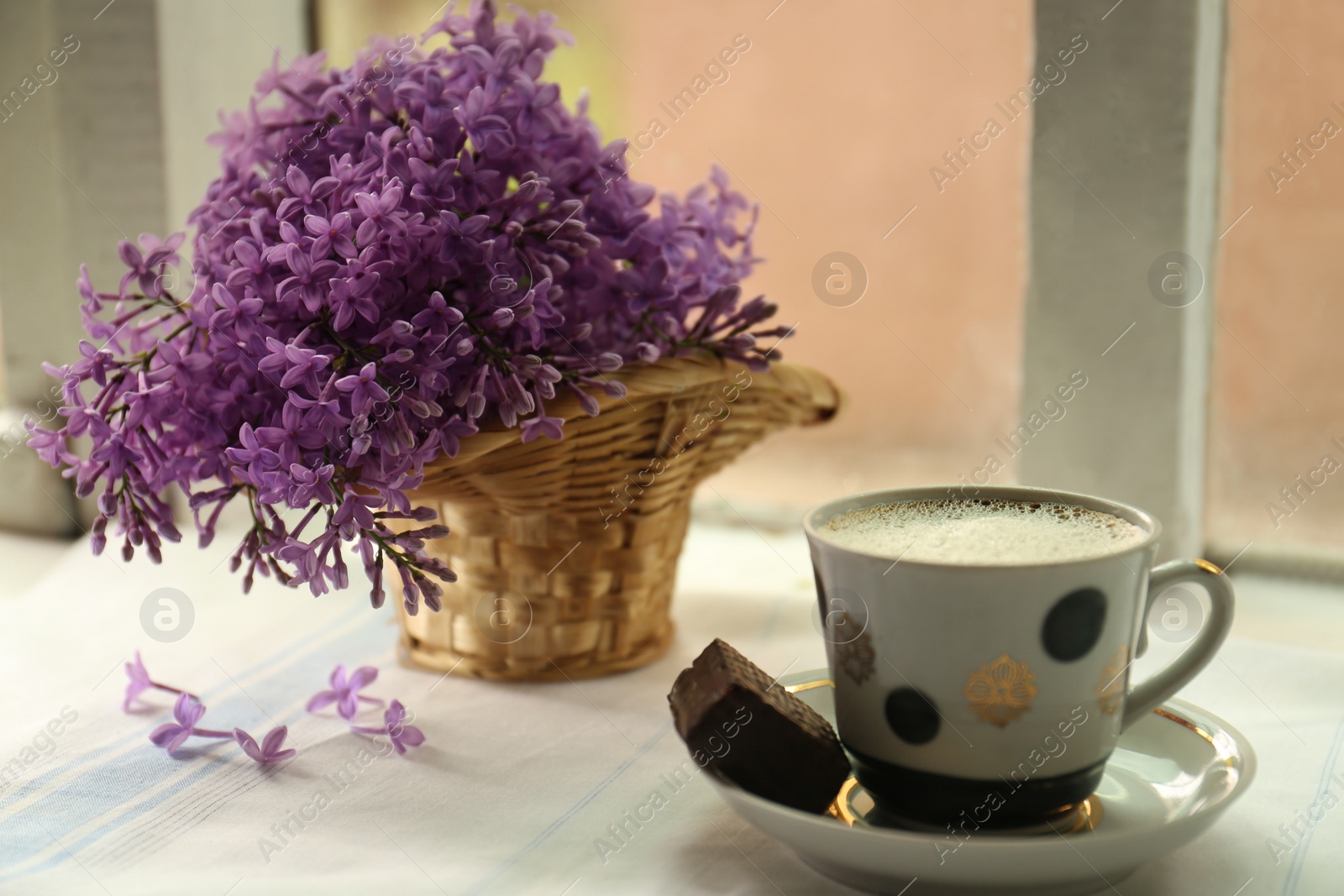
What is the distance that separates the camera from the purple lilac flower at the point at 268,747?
806mm

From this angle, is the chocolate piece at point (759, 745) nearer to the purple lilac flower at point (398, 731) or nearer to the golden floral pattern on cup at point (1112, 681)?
the golden floral pattern on cup at point (1112, 681)

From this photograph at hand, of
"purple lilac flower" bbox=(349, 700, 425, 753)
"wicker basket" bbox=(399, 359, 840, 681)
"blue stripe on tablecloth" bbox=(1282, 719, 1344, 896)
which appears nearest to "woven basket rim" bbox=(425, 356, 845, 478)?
"wicker basket" bbox=(399, 359, 840, 681)

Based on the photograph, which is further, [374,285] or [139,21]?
[139,21]

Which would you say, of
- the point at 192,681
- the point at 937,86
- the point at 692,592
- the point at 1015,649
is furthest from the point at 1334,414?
the point at 192,681

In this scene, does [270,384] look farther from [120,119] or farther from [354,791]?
[120,119]

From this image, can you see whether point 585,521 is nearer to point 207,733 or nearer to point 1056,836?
point 207,733

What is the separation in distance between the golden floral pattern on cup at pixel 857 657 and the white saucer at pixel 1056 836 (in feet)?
0.26

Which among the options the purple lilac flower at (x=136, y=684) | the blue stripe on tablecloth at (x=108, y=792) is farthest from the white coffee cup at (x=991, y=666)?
the purple lilac flower at (x=136, y=684)

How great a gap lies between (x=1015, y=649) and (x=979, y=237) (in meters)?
0.88

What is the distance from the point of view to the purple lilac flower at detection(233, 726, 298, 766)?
81 cm

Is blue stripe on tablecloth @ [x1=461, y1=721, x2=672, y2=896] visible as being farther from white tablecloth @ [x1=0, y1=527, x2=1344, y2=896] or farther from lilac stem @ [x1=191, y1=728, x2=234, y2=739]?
lilac stem @ [x1=191, y1=728, x2=234, y2=739]

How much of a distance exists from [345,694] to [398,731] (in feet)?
0.25

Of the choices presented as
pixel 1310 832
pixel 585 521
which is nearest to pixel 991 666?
pixel 1310 832

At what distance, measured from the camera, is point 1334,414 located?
1229mm
